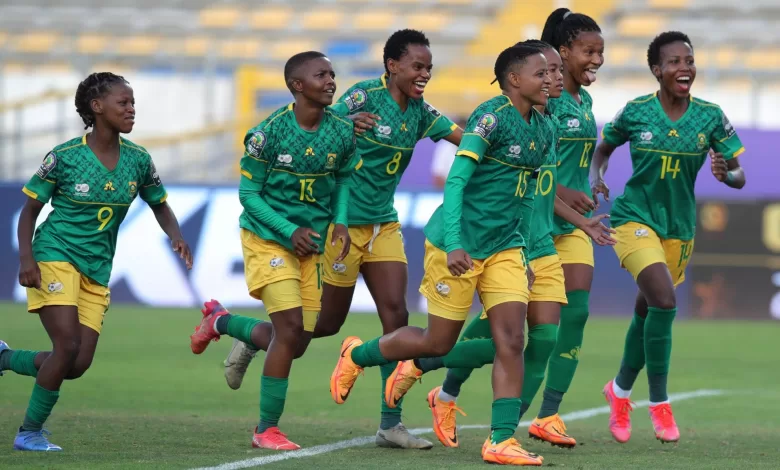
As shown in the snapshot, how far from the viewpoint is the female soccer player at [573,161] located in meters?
7.82

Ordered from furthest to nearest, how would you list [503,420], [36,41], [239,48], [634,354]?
[239,48], [36,41], [634,354], [503,420]

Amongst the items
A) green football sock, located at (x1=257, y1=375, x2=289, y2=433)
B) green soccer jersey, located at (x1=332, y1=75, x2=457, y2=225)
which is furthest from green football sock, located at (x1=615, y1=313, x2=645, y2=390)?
green football sock, located at (x1=257, y1=375, x2=289, y2=433)

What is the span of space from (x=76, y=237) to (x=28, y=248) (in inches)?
12.4

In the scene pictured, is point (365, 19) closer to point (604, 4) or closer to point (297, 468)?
point (604, 4)

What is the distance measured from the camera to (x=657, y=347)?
26.4 ft

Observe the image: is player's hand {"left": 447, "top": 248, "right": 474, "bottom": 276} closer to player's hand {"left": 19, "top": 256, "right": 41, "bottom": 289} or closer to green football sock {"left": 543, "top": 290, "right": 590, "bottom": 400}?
green football sock {"left": 543, "top": 290, "right": 590, "bottom": 400}

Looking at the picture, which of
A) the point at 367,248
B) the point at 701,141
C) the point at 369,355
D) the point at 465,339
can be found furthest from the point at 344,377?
the point at 701,141

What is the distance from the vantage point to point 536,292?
7.08 metres

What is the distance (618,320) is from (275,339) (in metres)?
11.3

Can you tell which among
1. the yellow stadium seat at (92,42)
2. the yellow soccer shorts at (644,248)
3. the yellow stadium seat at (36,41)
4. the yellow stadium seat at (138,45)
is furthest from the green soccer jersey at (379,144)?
the yellow stadium seat at (92,42)

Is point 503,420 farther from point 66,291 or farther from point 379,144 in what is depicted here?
point 66,291

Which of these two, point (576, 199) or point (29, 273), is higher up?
point (576, 199)

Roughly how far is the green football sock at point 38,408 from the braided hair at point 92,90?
1567 mm

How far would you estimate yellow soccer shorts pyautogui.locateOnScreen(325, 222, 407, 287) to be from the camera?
303 inches
